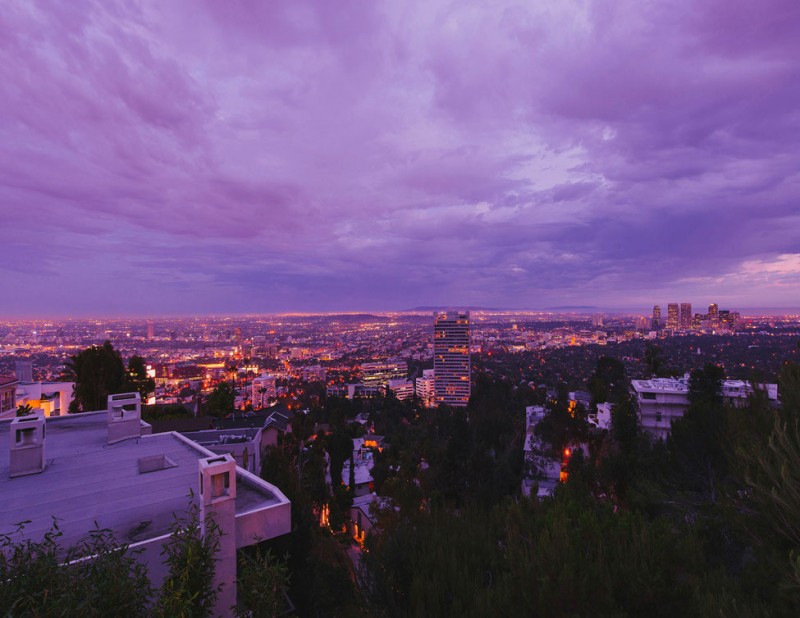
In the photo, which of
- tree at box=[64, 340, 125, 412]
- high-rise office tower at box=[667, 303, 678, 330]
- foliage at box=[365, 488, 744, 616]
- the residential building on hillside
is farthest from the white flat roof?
high-rise office tower at box=[667, 303, 678, 330]

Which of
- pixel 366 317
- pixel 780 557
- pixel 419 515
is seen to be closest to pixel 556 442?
pixel 419 515

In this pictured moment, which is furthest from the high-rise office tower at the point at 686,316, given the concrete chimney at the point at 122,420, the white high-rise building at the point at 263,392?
the concrete chimney at the point at 122,420

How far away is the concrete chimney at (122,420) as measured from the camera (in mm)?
8344

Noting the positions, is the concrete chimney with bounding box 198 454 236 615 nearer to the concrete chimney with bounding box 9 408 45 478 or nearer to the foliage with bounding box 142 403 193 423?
the concrete chimney with bounding box 9 408 45 478

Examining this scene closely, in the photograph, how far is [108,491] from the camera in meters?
5.64

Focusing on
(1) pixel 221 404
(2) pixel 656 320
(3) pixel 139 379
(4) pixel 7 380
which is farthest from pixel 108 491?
(2) pixel 656 320

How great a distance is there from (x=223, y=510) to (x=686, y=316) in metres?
139

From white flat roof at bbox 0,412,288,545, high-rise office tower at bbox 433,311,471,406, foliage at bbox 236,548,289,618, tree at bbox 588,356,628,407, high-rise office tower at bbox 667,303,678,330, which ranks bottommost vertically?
high-rise office tower at bbox 433,311,471,406

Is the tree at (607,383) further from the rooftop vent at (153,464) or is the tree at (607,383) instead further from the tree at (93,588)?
the tree at (93,588)

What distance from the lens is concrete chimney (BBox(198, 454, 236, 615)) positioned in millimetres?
4269

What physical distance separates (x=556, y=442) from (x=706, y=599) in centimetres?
1931

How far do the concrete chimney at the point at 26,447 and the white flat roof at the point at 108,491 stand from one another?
16 cm

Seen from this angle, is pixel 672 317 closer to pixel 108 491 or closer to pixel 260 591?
pixel 108 491

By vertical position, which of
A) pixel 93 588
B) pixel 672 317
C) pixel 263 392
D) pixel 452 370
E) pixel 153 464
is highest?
pixel 672 317
